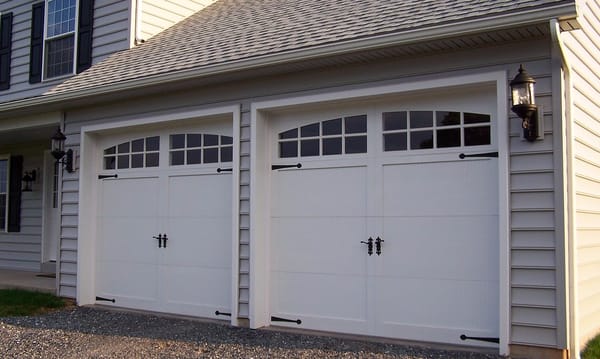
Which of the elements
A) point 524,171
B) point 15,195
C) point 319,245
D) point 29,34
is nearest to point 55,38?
point 29,34

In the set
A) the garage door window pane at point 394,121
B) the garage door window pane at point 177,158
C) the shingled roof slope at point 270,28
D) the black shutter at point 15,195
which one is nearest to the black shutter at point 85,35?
the shingled roof slope at point 270,28

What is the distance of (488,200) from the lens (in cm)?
530

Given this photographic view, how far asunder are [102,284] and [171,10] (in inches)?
191

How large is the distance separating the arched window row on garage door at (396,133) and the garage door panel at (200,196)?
2.93 ft

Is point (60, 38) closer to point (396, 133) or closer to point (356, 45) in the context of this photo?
point (356, 45)

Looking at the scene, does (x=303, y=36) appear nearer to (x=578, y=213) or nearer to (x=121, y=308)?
(x=578, y=213)

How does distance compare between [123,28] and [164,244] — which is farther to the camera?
[123,28]

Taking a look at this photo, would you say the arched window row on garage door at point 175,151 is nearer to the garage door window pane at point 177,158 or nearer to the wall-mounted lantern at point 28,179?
the garage door window pane at point 177,158

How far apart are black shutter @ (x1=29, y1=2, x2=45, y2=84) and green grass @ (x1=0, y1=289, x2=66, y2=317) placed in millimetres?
4091

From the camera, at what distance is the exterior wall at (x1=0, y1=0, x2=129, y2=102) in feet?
30.9

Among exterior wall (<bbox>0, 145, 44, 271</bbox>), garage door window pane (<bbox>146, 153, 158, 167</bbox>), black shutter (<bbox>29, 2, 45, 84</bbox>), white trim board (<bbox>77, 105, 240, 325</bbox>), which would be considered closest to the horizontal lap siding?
white trim board (<bbox>77, 105, 240, 325</bbox>)

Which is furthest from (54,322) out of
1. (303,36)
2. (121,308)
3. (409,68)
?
(409,68)

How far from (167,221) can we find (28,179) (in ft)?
16.7

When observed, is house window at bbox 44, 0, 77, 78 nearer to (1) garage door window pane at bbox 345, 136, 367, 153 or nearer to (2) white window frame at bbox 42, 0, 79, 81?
(2) white window frame at bbox 42, 0, 79, 81
